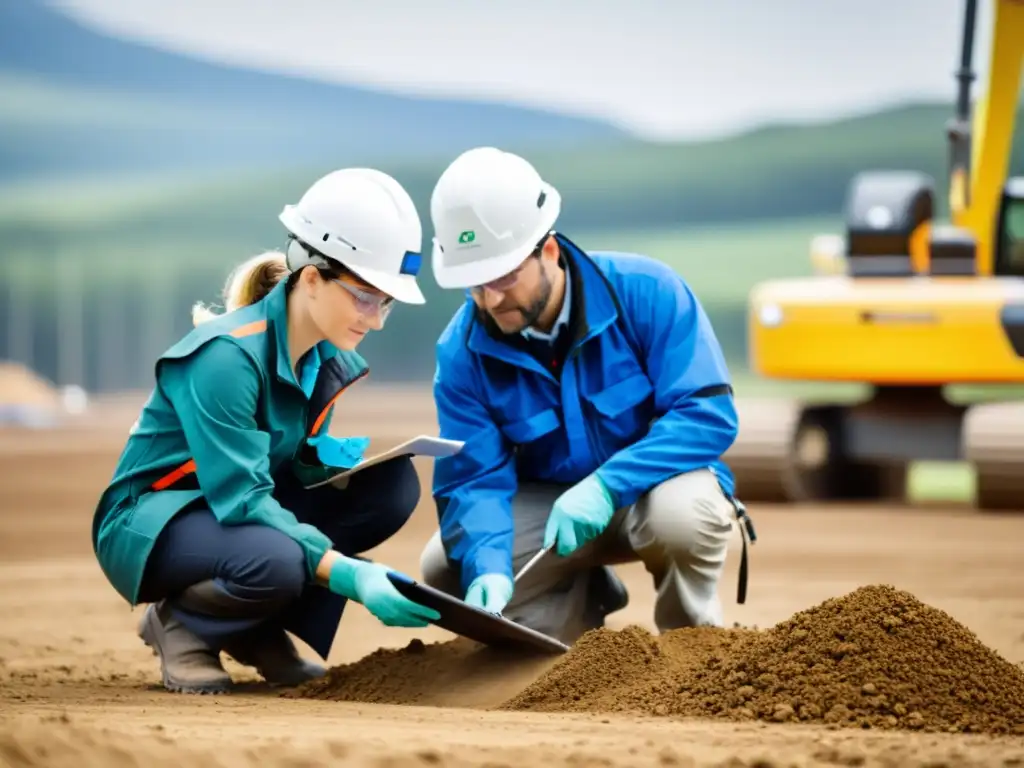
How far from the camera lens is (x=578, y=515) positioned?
3.66m

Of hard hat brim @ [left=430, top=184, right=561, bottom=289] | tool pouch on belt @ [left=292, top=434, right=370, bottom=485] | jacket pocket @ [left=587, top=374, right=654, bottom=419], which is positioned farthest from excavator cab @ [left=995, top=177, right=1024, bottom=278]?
tool pouch on belt @ [left=292, top=434, right=370, bottom=485]

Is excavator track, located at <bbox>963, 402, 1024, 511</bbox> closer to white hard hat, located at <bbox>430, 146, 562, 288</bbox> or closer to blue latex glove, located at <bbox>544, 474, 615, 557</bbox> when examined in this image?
blue latex glove, located at <bbox>544, 474, 615, 557</bbox>

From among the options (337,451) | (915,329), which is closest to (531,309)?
(337,451)

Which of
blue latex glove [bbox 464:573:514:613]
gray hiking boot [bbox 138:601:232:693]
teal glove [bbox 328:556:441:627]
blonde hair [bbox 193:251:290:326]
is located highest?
blonde hair [bbox 193:251:290:326]

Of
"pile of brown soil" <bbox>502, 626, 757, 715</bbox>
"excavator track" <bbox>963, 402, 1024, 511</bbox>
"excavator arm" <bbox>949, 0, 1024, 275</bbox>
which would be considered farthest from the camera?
"excavator arm" <bbox>949, 0, 1024, 275</bbox>

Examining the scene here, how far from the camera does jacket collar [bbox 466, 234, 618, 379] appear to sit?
3773mm

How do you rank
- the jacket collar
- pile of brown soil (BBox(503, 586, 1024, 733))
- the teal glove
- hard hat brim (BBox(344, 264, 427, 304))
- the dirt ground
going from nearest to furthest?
the dirt ground < pile of brown soil (BBox(503, 586, 1024, 733)) < the teal glove < hard hat brim (BBox(344, 264, 427, 304)) < the jacket collar

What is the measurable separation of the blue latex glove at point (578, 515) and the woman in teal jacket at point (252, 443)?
463 mm

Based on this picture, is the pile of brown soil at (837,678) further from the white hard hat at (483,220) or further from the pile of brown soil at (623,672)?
the white hard hat at (483,220)

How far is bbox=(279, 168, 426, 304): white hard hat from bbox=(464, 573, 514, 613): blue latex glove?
0.66m

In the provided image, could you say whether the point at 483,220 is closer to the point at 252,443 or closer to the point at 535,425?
the point at 535,425

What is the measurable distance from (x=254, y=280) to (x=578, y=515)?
945mm

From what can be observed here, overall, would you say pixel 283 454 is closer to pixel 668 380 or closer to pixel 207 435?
pixel 207 435

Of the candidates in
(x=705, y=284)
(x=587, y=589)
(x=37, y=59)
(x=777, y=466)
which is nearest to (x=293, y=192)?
(x=37, y=59)
